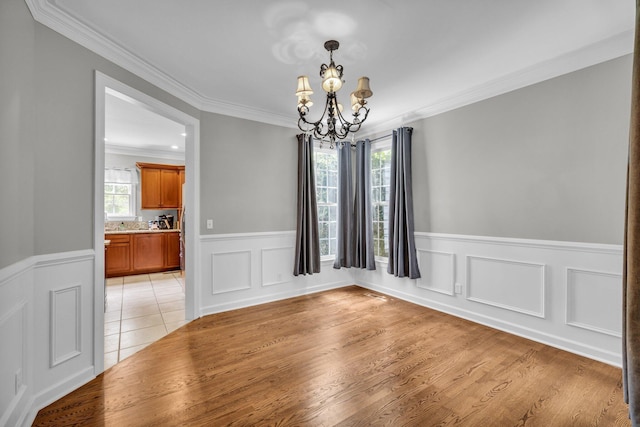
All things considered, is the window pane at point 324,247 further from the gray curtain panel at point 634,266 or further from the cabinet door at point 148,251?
the gray curtain panel at point 634,266

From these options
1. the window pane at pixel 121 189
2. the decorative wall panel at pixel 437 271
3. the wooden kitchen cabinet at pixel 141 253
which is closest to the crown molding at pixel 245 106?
the decorative wall panel at pixel 437 271

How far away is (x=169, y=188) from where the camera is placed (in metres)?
6.63

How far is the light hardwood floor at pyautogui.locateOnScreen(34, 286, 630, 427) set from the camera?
187 cm

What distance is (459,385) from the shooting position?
2203 millimetres

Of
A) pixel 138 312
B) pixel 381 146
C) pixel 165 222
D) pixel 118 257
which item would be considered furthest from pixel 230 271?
pixel 165 222

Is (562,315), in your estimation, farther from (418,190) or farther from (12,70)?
(12,70)

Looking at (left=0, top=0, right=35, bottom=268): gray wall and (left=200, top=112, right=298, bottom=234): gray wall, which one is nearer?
(left=0, top=0, right=35, bottom=268): gray wall

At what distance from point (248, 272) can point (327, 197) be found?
1.81 m

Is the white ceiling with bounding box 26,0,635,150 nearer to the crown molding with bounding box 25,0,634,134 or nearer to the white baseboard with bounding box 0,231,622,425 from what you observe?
the crown molding with bounding box 25,0,634,134

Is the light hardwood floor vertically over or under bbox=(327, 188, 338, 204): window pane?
under

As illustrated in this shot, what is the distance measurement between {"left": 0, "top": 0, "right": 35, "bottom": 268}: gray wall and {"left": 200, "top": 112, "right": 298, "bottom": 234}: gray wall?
1772mm

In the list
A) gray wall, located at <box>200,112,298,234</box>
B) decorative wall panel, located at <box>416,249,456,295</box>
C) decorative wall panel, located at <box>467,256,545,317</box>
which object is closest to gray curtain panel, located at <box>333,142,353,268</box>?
gray wall, located at <box>200,112,298,234</box>

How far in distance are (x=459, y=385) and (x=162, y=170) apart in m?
6.63

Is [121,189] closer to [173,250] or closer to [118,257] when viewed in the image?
[118,257]
